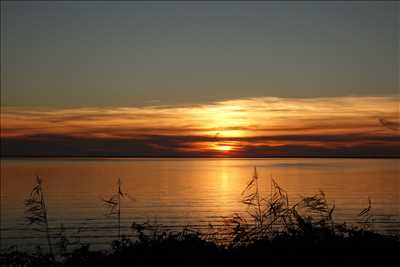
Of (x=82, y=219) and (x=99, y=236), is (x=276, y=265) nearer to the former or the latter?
(x=99, y=236)

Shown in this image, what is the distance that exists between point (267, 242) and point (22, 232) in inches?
908

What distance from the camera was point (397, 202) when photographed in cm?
5009

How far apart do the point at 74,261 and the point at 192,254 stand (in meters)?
2.81

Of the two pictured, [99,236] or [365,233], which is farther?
[99,236]

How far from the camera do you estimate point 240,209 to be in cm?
4497

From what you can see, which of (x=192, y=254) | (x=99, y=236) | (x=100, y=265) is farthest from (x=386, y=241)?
(x=99, y=236)

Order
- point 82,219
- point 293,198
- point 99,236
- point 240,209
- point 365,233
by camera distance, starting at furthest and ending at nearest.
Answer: point 293,198 → point 240,209 → point 82,219 → point 99,236 → point 365,233

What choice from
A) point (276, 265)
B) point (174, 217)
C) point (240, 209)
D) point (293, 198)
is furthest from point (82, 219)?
point (276, 265)

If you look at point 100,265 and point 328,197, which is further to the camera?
point 328,197

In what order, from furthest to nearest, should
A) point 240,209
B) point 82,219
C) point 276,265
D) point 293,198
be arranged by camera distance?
point 293,198
point 240,209
point 82,219
point 276,265

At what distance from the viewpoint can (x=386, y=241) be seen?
1123 cm

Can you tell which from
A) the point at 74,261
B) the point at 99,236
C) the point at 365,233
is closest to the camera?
the point at 74,261

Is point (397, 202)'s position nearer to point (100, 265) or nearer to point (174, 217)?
point (174, 217)

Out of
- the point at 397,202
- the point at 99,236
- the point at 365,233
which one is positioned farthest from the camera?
the point at 397,202
